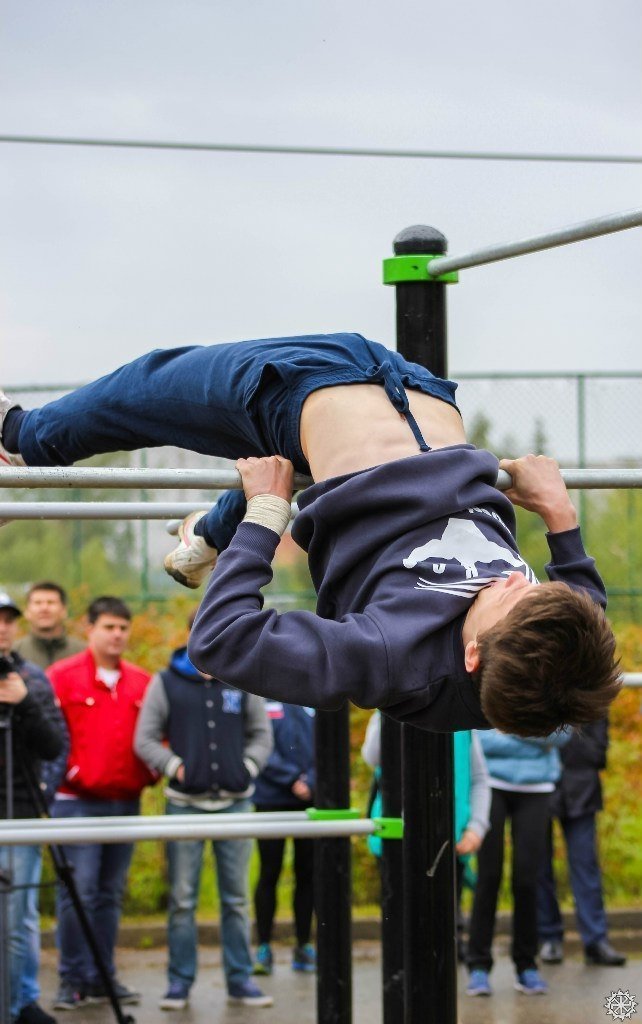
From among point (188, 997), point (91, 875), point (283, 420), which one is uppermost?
point (283, 420)

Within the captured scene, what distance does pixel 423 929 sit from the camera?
2.41 metres

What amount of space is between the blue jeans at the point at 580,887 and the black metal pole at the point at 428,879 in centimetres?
281

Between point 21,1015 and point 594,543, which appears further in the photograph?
point 594,543

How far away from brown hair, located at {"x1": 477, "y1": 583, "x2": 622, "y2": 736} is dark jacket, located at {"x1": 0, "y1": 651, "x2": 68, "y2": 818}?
243 cm

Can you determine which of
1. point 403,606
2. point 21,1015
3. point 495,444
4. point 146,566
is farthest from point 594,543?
point 403,606

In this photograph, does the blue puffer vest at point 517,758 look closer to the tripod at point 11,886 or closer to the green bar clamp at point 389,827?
the tripod at point 11,886

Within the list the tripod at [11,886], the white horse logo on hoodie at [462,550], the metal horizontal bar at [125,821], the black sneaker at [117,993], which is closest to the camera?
the white horse logo on hoodie at [462,550]

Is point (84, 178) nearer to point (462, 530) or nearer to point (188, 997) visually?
point (188, 997)

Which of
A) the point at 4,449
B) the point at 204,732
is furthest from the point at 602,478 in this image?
the point at 204,732

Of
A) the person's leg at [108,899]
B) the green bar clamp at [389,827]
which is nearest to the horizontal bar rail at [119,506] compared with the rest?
the green bar clamp at [389,827]

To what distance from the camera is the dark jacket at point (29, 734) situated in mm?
4027

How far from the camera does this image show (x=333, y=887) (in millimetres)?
2994

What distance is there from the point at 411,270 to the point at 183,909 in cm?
275

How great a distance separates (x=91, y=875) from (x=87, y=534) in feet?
8.35
